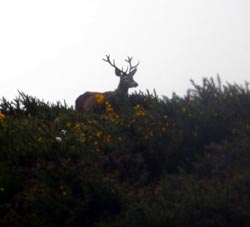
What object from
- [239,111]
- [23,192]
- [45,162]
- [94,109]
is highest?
[94,109]

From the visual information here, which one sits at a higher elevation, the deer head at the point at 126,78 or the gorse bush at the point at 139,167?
the deer head at the point at 126,78

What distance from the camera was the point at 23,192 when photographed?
549 cm

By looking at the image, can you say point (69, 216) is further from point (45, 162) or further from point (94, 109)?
point (94, 109)

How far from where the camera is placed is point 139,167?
247 inches

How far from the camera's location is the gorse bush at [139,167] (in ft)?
15.9

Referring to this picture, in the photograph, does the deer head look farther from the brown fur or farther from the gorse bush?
the gorse bush

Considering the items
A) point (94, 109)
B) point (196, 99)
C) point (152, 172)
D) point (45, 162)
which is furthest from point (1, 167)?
point (94, 109)

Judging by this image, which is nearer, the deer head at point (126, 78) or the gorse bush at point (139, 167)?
the gorse bush at point (139, 167)

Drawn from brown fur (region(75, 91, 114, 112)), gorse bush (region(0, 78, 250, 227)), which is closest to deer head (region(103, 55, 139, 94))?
brown fur (region(75, 91, 114, 112))

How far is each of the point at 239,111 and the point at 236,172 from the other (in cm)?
180

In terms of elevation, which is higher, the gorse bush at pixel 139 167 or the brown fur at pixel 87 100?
the brown fur at pixel 87 100

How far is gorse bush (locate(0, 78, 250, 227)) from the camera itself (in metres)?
4.84

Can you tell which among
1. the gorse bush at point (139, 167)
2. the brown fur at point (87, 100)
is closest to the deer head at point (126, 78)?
the brown fur at point (87, 100)

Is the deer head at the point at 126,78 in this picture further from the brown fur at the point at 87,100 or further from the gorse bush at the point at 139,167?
the gorse bush at the point at 139,167
